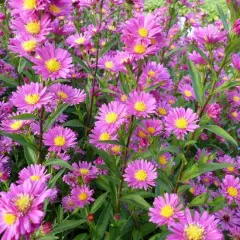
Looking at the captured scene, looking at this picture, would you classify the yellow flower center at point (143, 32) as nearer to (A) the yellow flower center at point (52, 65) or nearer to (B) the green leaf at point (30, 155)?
(A) the yellow flower center at point (52, 65)

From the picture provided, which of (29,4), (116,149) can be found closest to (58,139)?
(116,149)

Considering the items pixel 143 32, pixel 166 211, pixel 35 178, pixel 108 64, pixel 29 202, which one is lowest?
pixel 166 211

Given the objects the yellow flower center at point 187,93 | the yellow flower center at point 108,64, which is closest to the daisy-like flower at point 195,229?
the yellow flower center at point 108,64

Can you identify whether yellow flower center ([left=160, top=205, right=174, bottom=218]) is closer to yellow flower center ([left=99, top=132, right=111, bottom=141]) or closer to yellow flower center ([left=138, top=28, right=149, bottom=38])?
yellow flower center ([left=99, top=132, right=111, bottom=141])

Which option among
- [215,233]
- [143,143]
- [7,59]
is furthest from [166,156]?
[7,59]

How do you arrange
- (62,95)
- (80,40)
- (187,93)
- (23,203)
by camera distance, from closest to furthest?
(23,203) < (62,95) < (80,40) < (187,93)

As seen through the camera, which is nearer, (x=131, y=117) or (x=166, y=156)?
(x=131, y=117)

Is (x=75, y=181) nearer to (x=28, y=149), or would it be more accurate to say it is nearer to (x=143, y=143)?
(x=28, y=149)

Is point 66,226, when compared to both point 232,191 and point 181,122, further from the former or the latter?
point 232,191
